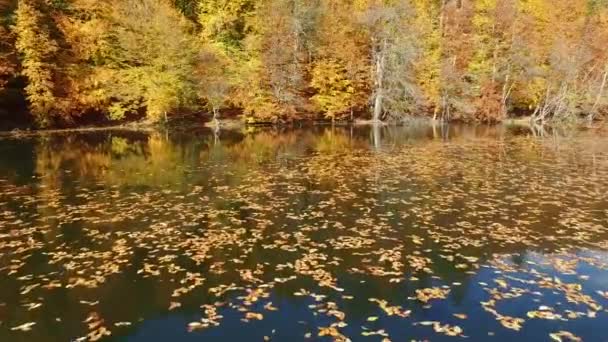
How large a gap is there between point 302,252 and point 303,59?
4485 cm

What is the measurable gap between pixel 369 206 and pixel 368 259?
4.94m

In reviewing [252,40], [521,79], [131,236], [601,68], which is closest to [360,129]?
[252,40]

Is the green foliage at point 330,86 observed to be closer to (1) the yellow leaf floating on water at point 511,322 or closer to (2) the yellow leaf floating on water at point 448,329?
(1) the yellow leaf floating on water at point 511,322

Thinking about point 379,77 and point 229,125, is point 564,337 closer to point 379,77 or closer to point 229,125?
point 229,125

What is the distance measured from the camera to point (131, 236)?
39.8ft

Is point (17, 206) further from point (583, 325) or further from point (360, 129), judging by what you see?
point (360, 129)

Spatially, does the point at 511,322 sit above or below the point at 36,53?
below

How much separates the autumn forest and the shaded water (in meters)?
22.8

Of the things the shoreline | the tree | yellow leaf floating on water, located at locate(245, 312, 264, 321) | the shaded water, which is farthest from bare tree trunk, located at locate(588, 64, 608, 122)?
yellow leaf floating on water, located at locate(245, 312, 264, 321)

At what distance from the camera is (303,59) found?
53344mm

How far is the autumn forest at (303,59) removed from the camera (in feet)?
142

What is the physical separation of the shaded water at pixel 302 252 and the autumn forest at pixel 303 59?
22759mm

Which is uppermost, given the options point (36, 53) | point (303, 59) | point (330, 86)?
point (303, 59)

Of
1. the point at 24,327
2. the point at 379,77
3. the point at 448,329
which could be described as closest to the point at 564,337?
the point at 448,329
